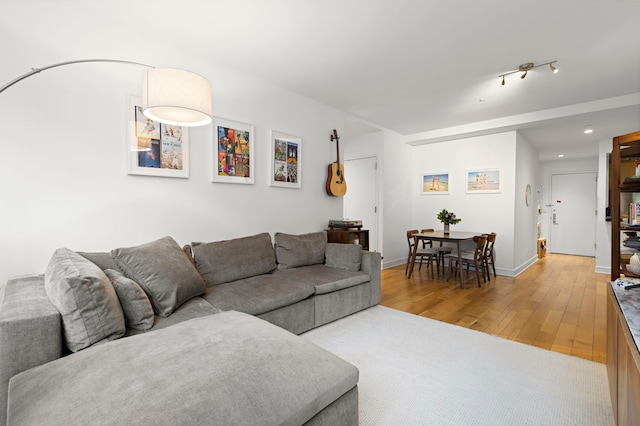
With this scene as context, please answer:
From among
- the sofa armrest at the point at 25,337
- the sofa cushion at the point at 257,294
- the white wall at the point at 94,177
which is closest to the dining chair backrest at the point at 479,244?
the sofa cushion at the point at 257,294

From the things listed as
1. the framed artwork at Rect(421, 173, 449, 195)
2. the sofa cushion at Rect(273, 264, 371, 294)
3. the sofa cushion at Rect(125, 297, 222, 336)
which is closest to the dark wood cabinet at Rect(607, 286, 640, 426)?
the sofa cushion at Rect(273, 264, 371, 294)

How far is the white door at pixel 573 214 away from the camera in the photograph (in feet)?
23.1

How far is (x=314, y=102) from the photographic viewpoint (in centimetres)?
395

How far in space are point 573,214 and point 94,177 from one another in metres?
9.46

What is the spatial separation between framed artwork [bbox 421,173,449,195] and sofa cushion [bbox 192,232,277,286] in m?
4.01

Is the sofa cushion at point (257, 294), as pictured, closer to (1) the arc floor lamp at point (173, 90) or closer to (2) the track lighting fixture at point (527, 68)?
(1) the arc floor lamp at point (173, 90)

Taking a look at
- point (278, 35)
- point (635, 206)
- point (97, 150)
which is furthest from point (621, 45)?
point (97, 150)

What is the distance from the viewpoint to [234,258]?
2.71m

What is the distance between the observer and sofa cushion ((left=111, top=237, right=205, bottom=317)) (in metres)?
1.88

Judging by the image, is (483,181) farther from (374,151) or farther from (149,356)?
(149,356)

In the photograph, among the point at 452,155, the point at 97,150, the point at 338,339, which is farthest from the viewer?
the point at 452,155

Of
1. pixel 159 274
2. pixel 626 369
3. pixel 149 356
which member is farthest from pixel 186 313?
pixel 626 369

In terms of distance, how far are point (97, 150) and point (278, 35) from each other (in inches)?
67.2

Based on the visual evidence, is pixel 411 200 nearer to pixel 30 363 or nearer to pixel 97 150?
pixel 97 150
